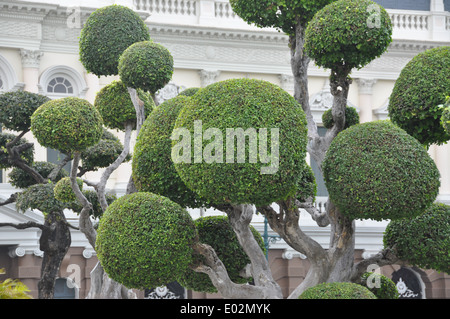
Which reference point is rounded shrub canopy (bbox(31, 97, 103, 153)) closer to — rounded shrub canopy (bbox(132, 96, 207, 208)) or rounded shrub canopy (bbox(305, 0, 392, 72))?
rounded shrub canopy (bbox(132, 96, 207, 208))

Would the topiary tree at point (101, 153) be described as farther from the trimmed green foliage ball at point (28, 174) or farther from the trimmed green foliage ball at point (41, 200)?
the trimmed green foliage ball at point (41, 200)

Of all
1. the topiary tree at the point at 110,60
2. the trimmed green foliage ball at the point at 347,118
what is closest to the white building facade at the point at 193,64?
the topiary tree at the point at 110,60

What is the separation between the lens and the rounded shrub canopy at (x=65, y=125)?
10.1 metres

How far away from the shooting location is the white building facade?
20.1m

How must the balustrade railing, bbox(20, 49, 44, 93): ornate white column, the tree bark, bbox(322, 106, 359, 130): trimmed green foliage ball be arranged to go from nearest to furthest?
1. bbox(322, 106, 359, 130): trimmed green foliage ball
2. the tree bark
3. bbox(20, 49, 44, 93): ornate white column
4. the balustrade railing

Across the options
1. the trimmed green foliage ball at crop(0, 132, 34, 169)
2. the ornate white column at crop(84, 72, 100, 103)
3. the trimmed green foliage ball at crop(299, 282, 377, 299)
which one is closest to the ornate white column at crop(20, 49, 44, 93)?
the ornate white column at crop(84, 72, 100, 103)

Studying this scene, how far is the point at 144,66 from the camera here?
10.6m

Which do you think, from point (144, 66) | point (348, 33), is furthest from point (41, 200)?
point (348, 33)

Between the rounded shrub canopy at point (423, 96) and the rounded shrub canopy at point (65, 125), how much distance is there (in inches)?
157

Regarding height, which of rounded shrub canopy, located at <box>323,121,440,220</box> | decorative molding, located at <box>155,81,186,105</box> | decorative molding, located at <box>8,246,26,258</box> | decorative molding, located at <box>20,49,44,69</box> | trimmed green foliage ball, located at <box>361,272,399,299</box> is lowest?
decorative molding, located at <box>8,246,26,258</box>

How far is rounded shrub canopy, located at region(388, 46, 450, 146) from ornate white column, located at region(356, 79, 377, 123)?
1426 cm
